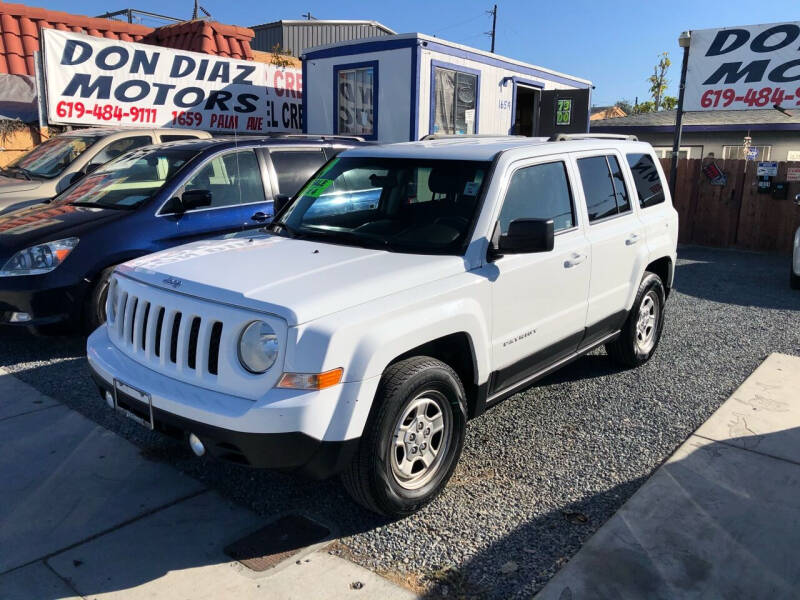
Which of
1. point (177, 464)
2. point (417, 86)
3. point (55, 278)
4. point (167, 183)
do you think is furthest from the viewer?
point (417, 86)

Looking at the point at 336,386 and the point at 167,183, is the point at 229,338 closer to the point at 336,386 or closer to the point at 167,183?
the point at 336,386

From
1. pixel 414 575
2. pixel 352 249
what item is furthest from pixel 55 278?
pixel 414 575

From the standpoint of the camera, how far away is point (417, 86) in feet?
36.7

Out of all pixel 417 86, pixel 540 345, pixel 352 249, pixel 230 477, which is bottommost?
pixel 230 477

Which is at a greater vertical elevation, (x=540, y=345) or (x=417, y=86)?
(x=417, y=86)

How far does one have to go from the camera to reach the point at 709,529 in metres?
3.35

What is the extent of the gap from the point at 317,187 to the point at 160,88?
9.99 metres

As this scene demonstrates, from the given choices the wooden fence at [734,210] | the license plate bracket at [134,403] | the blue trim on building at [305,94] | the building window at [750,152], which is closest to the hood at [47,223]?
the license plate bracket at [134,403]

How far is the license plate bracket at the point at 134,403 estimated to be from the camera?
3172 mm

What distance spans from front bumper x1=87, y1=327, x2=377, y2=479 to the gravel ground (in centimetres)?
59

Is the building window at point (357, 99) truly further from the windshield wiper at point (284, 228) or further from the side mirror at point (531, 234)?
the side mirror at point (531, 234)

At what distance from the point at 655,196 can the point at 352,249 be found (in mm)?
3178

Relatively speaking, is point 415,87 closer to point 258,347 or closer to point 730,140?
point 258,347

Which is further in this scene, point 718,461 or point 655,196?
point 655,196
